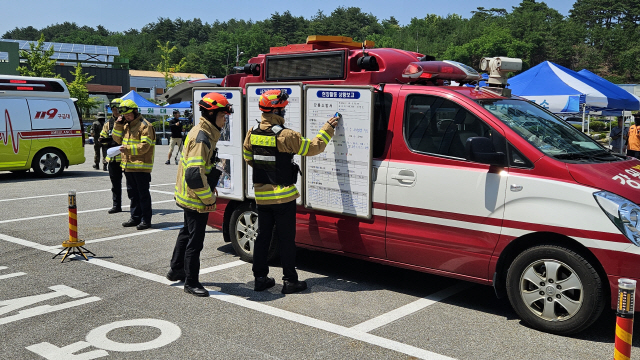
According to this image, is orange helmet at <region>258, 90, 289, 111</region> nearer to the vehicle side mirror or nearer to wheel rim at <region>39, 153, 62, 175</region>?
the vehicle side mirror

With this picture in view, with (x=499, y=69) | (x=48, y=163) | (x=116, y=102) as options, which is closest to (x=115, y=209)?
(x=116, y=102)

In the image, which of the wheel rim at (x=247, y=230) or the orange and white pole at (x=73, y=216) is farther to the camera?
the orange and white pole at (x=73, y=216)

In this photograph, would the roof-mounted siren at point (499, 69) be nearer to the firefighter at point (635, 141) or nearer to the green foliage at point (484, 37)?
the firefighter at point (635, 141)

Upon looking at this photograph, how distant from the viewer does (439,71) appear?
6.07 meters

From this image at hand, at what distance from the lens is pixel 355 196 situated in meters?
5.88

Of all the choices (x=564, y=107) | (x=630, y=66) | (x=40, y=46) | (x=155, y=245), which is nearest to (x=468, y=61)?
(x=630, y=66)

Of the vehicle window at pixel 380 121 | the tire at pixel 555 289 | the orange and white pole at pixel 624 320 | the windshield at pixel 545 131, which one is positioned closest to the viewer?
the orange and white pole at pixel 624 320

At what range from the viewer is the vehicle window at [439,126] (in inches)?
207

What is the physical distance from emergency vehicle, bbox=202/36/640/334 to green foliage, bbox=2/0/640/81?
301 ft

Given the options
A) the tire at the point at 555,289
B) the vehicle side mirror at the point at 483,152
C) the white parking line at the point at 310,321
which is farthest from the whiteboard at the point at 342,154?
the tire at the point at 555,289

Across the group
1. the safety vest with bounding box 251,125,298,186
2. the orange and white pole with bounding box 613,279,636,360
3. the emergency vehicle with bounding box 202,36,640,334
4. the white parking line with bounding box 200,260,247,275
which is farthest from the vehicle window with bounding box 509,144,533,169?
the white parking line with bounding box 200,260,247,275

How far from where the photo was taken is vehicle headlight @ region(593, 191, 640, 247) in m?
4.38

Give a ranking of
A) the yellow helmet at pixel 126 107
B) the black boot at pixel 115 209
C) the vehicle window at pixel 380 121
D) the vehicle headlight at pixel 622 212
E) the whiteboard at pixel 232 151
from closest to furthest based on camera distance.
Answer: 1. the vehicle headlight at pixel 622 212
2. the vehicle window at pixel 380 121
3. the whiteboard at pixel 232 151
4. the yellow helmet at pixel 126 107
5. the black boot at pixel 115 209

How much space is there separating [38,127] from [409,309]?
12.9 m
